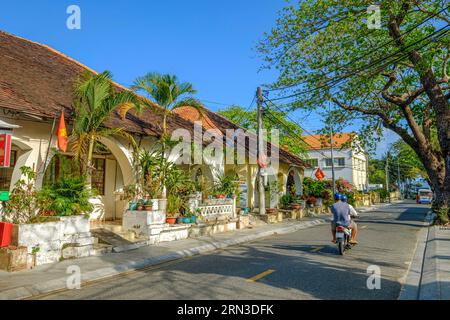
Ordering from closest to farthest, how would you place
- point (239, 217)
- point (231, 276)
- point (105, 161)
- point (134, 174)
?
1. point (231, 276)
2. point (134, 174)
3. point (105, 161)
4. point (239, 217)

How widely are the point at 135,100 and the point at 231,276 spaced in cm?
656

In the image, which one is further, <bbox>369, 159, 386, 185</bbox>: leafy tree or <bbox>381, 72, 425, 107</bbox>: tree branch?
<bbox>369, 159, 386, 185</bbox>: leafy tree

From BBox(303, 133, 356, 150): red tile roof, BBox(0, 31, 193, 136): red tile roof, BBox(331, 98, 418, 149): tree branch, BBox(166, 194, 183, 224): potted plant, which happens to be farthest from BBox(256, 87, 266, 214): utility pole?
BBox(166, 194, 183, 224): potted plant

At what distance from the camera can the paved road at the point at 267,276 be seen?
19.0ft

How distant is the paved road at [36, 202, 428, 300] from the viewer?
5.80 m

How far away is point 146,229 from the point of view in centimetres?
1096

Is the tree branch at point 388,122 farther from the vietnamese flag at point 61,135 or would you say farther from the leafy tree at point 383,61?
the vietnamese flag at point 61,135

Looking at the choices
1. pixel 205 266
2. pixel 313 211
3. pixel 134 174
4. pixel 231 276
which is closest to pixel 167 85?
pixel 134 174

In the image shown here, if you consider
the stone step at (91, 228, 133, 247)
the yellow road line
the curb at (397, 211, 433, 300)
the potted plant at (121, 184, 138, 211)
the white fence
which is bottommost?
the curb at (397, 211, 433, 300)

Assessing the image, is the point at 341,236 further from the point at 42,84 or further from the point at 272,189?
the point at 272,189

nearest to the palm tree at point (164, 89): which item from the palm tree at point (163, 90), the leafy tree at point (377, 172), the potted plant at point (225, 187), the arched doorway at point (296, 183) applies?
the palm tree at point (163, 90)

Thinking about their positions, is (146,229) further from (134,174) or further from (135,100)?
(135,100)
